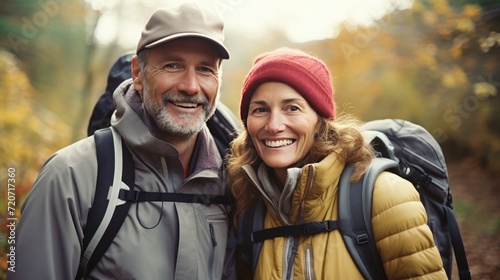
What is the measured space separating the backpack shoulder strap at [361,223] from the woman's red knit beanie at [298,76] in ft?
1.98

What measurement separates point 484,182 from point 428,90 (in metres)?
2.45

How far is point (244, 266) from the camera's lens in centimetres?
302

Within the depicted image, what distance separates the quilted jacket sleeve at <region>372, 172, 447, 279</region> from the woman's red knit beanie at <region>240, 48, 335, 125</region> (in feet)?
2.50

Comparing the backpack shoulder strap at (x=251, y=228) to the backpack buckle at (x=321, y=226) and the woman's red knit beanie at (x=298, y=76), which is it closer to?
the backpack buckle at (x=321, y=226)

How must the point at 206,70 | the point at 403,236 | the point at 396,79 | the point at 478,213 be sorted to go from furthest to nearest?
the point at 396,79
the point at 478,213
the point at 206,70
the point at 403,236

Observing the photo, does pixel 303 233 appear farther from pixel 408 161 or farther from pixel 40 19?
pixel 40 19

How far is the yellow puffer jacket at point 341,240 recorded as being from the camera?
2363 millimetres

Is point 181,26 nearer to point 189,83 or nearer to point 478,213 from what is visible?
point 189,83

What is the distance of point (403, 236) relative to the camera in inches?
93.2

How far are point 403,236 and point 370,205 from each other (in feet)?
0.86

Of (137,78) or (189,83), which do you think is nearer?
(189,83)

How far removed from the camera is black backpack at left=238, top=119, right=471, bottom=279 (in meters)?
2.48

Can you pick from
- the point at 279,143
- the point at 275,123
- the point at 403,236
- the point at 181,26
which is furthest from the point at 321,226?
the point at 181,26

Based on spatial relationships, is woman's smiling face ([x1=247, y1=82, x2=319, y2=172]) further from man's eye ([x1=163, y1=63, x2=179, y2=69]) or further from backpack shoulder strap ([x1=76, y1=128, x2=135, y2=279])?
backpack shoulder strap ([x1=76, y1=128, x2=135, y2=279])
